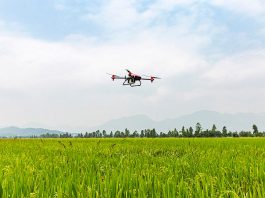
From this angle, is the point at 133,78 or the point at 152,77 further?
the point at 152,77

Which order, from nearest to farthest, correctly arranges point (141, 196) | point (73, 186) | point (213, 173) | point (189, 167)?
1. point (141, 196)
2. point (73, 186)
3. point (213, 173)
4. point (189, 167)

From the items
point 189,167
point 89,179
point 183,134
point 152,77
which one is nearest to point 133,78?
point 152,77

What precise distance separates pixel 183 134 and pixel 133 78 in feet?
385

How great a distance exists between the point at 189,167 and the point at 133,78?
2161 cm

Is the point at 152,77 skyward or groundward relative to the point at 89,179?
skyward

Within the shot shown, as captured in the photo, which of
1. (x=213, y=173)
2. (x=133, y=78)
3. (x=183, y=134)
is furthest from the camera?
(x=183, y=134)

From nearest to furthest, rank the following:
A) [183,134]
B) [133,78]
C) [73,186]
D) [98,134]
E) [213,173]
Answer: [73,186], [213,173], [133,78], [183,134], [98,134]

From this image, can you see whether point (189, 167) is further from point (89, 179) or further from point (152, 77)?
point (152, 77)

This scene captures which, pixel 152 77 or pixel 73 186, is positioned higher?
pixel 152 77

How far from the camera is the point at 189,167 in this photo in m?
5.65

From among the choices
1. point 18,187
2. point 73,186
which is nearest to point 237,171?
point 73,186

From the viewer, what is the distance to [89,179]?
3686mm

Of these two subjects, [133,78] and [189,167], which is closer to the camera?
[189,167]

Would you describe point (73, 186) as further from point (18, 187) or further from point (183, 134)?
point (183, 134)
